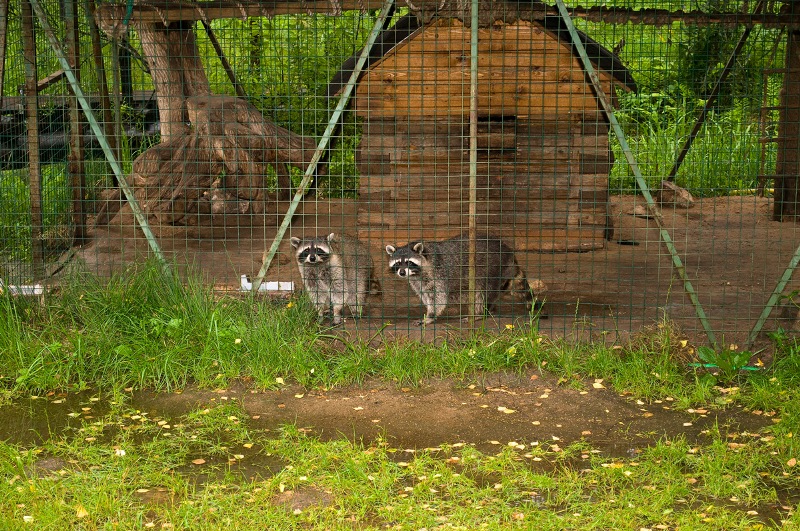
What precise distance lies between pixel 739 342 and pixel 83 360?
4581mm

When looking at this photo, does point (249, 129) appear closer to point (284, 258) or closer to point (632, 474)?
point (284, 258)

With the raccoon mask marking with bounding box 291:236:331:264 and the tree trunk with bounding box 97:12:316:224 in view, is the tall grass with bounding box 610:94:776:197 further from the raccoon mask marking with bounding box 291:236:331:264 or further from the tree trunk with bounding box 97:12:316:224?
the raccoon mask marking with bounding box 291:236:331:264

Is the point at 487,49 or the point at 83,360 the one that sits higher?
the point at 487,49

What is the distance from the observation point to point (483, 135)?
8.70 m

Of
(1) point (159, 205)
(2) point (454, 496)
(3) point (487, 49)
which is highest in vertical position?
(3) point (487, 49)

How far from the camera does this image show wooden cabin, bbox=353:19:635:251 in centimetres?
825

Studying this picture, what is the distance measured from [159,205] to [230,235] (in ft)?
2.99

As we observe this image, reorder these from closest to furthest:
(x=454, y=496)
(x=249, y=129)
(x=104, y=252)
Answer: (x=454, y=496) → (x=104, y=252) → (x=249, y=129)

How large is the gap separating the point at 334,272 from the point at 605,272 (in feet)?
7.26

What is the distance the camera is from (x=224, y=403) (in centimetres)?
559

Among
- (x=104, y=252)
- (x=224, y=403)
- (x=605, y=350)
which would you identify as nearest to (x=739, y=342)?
(x=605, y=350)

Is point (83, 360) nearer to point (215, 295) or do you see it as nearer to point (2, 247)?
point (215, 295)

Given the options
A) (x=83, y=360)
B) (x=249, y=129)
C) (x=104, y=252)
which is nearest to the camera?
(x=83, y=360)

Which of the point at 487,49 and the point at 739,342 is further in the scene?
the point at 487,49
